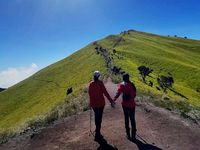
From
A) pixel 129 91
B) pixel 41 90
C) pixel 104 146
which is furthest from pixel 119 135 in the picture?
pixel 41 90

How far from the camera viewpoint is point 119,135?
17.5m

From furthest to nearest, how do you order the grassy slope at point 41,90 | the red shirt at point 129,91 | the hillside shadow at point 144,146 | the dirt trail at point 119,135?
1. the grassy slope at point 41,90
2. the red shirt at point 129,91
3. the dirt trail at point 119,135
4. the hillside shadow at point 144,146

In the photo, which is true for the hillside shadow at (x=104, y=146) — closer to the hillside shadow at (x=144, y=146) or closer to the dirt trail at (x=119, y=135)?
the dirt trail at (x=119, y=135)

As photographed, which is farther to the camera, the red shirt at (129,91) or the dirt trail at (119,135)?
the red shirt at (129,91)

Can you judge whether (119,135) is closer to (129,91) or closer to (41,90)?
(129,91)

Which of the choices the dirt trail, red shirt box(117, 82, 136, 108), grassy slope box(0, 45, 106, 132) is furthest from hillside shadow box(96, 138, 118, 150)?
grassy slope box(0, 45, 106, 132)

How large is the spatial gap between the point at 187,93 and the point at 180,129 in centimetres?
5882

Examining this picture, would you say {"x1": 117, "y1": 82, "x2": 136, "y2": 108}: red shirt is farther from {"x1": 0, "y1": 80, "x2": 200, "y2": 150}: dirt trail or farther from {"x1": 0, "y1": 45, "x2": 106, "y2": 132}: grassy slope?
{"x1": 0, "y1": 45, "x2": 106, "y2": 132}: grassy slope

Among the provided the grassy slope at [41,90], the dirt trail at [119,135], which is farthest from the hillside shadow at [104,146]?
Result: the grassy slope at [41,90]

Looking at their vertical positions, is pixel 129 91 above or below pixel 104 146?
above

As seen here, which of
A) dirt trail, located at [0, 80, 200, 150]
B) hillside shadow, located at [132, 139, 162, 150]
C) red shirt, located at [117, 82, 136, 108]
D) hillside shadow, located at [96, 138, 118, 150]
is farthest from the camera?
red shirt, located at [117, 82, 136, 108]

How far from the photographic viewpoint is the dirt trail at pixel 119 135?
16.2 m

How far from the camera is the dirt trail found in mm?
16211

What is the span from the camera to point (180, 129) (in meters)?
19.1
